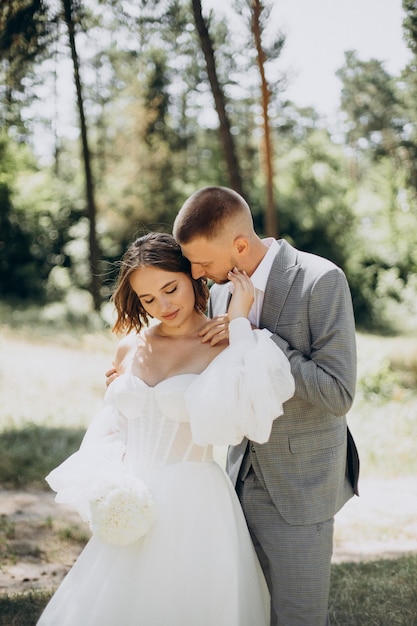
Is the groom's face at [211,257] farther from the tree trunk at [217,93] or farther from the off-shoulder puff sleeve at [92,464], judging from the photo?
the tree trunk at [217,93]

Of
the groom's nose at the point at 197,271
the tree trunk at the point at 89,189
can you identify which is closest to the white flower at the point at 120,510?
the groom's nose at the point at 197,271

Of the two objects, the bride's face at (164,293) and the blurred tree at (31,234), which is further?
the blurred tree at (31,234)

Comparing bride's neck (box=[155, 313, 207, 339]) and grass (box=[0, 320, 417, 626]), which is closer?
bride's neck (box=[155, 313, 207, 339])

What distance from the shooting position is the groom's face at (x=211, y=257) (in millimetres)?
2727

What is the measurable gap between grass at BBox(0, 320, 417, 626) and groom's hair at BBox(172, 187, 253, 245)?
2334mm

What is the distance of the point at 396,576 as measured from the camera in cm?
449

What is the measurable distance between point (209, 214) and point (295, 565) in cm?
142

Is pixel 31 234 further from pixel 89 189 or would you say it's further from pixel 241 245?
pixel 241 245

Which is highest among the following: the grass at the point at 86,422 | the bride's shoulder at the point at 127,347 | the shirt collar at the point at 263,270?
the shirt collar at the point at 263,270

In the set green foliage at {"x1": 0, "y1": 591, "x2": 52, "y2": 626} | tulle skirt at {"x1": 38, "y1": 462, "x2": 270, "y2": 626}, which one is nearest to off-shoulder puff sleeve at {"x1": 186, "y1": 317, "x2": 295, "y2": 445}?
tulle skirt at {"x1": 38, "y1": 462, "x2": 270, "y2": 626}

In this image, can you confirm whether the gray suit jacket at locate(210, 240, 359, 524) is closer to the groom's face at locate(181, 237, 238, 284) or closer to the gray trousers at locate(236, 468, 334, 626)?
the gray trousers at locate(236, 468, 334, 626)

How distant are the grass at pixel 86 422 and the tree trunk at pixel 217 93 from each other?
3.52 metres

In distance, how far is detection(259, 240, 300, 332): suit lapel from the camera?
8.95ft

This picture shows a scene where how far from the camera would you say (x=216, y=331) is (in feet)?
9.12
